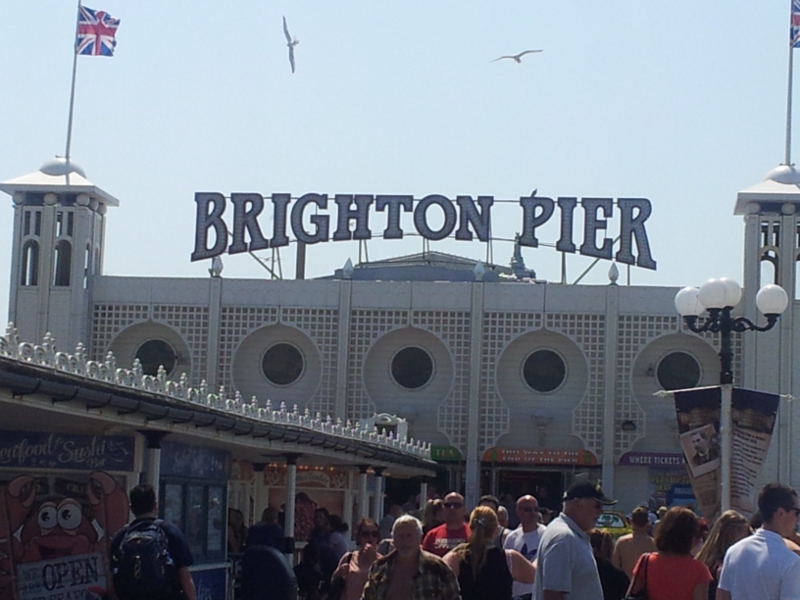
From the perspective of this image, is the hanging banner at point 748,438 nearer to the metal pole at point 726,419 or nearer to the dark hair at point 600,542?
the metal pole at point 726,419

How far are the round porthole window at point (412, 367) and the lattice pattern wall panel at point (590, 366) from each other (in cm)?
386

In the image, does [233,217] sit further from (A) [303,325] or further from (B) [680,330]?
(B) [680,330]

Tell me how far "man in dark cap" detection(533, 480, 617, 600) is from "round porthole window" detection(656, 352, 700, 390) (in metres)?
36.3

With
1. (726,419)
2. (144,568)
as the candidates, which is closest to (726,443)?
(726,419)

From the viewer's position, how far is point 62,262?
147ft

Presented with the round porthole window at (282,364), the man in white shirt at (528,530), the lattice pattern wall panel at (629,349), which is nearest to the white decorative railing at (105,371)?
the man in white shirt at (528,530)

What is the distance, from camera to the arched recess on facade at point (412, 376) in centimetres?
4419

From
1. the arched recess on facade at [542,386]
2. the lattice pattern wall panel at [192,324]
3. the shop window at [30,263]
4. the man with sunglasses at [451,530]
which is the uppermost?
the shop window at [30,263]

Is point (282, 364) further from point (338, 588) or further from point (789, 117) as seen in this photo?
point (338, 588)

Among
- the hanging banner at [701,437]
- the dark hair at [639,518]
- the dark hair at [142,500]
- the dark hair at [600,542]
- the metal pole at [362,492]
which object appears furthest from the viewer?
the metal pole at [362,492]

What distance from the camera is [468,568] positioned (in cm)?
984

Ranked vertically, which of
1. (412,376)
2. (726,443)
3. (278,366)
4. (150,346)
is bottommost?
(726,443)

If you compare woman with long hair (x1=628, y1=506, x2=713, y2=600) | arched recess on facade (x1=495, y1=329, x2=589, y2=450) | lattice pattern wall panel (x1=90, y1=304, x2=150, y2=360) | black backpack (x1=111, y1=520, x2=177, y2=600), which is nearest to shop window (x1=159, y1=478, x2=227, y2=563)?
black backpack (x1=111, y1=520, x2=177, y2=600)

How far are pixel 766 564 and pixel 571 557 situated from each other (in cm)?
104
